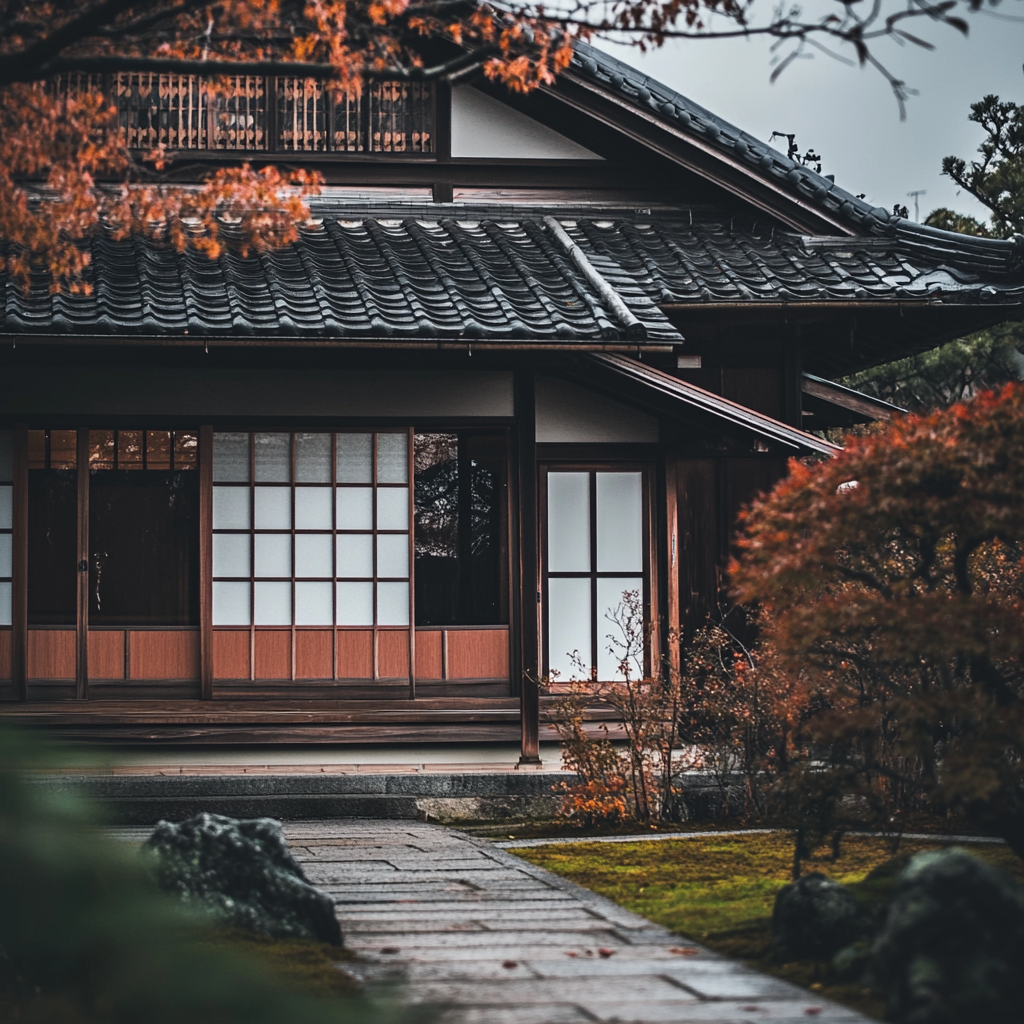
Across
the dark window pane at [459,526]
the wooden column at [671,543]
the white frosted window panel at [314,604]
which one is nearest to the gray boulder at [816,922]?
the wooden column at [671,543]

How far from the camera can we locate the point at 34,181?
11.7 meters

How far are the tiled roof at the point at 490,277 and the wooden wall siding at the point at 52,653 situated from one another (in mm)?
2752

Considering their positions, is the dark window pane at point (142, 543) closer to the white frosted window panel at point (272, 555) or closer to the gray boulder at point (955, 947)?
the white frosted window panel at point (272, 555)

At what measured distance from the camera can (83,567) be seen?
10.6 meters

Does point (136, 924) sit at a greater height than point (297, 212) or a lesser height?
lesser

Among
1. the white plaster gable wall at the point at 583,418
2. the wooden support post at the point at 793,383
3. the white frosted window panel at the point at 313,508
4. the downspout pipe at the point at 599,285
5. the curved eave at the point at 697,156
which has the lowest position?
the white frosted window panel at the point at 313,508

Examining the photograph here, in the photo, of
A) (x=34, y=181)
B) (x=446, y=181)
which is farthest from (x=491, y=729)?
(x=34, y=181)

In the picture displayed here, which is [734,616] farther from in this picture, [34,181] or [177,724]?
[34,181]

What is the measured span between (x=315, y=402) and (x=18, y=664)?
10.6 ft

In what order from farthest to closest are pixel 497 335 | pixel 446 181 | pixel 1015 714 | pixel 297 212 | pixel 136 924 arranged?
1. pixel 446 181
2. pixel 497 335
3. pixel 297 212
4. pixel 1015 714
5. pixel 136 924

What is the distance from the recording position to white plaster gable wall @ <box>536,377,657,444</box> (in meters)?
11.4

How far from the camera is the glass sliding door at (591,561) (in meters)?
11.6

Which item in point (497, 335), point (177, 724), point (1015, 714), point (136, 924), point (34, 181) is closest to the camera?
point (136, 924)

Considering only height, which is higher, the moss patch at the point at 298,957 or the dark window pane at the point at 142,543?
the dark window pane at the point at 142,543
